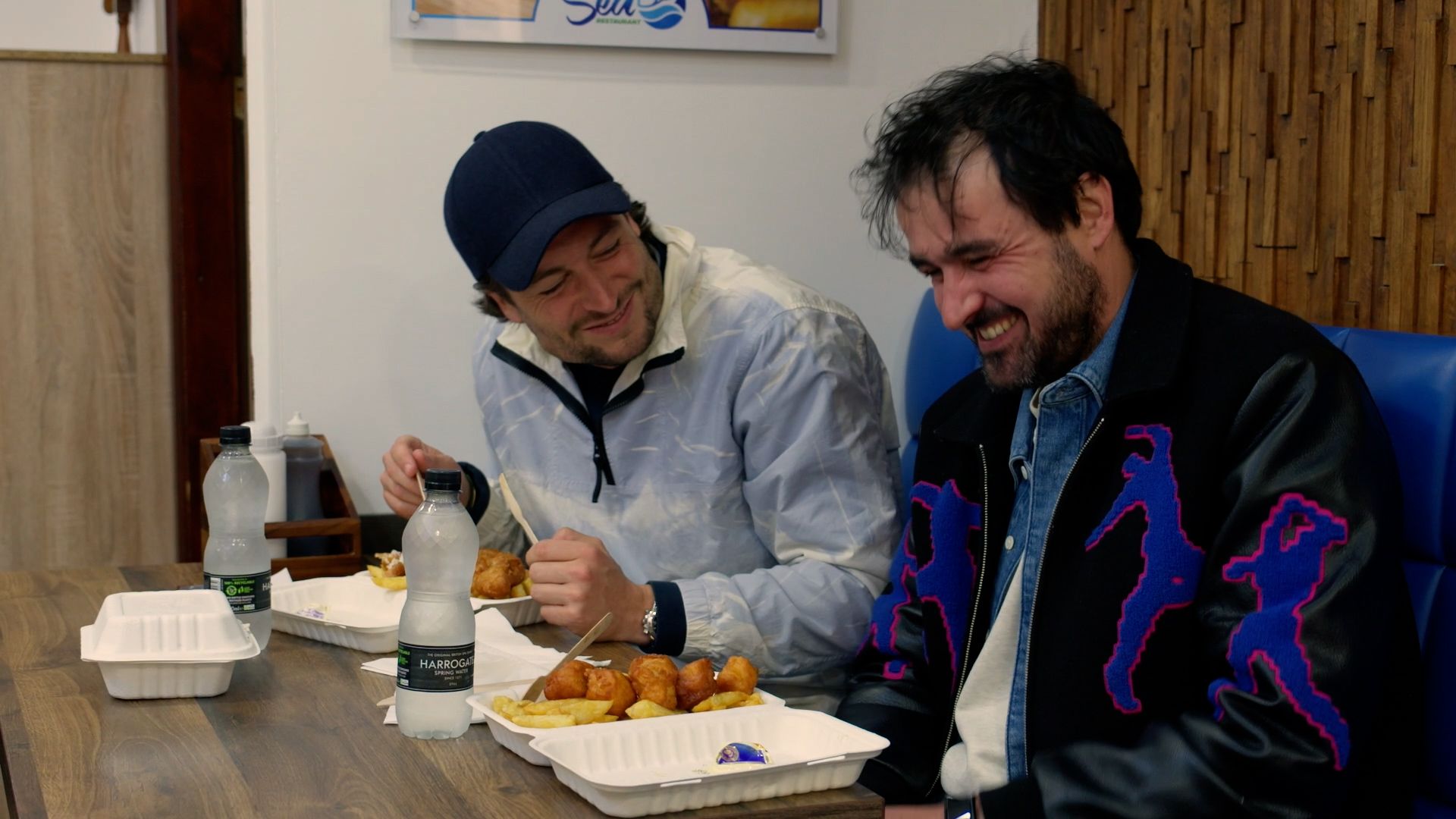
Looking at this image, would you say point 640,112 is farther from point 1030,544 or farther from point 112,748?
point 112,748

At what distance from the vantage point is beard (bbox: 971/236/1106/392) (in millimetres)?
1540

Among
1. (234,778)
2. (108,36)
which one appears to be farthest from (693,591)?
(108,36)

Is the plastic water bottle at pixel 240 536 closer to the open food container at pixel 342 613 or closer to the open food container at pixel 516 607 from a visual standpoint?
the open food container at pixel 342 613

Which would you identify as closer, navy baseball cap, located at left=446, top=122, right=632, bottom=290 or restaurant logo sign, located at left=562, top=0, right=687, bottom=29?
navy baseball cap, located at left=446, top=122, right=632, bottom=290

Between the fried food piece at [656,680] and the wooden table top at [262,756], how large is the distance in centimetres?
15

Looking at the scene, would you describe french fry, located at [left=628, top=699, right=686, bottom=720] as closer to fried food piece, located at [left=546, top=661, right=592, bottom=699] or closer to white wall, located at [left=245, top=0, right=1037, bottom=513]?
fried food piece, located at [left=546, top=661, right=592, bottom=699]

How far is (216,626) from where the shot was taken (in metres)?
1.51

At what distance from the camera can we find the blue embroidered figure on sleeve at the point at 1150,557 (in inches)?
55.6

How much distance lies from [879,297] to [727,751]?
1.77 m

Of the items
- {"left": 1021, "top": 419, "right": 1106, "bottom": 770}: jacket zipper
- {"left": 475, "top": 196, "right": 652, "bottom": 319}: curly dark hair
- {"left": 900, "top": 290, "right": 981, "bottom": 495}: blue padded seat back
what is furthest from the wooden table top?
{"left": 900, "top": 290, "right": 981, "bottom": 495}: blue padded seat back

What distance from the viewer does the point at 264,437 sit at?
2.34 metres

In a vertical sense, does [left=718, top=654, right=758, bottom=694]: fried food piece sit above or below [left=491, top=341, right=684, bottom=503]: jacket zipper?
below

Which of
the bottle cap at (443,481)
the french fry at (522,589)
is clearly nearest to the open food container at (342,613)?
the french fry at (522,589)

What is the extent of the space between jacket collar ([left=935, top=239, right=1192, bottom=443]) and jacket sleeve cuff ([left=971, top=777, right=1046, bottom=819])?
0.39 metres
